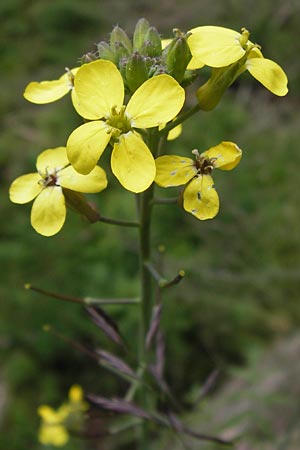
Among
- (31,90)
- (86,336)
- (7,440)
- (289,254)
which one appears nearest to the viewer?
(31,90)

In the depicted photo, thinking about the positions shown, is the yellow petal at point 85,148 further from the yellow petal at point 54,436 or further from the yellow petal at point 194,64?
the yellow petal at point 54,436

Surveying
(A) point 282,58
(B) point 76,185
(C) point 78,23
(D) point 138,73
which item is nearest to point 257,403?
(B) point 76,185

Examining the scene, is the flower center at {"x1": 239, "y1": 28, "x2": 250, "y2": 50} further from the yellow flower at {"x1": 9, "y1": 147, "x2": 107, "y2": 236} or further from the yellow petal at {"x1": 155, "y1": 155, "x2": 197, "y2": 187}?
the yellow flower at {"x1": 9, "y1": 147, "x2": 107, "y2": 236}

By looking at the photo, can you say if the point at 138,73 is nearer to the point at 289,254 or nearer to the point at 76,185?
the point at 76,185

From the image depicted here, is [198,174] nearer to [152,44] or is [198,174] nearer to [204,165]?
[204,165]

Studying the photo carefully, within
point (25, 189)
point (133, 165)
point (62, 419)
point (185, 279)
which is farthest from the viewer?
point (185, 279)

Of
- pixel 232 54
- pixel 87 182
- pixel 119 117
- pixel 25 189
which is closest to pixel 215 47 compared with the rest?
pixel 232 54
